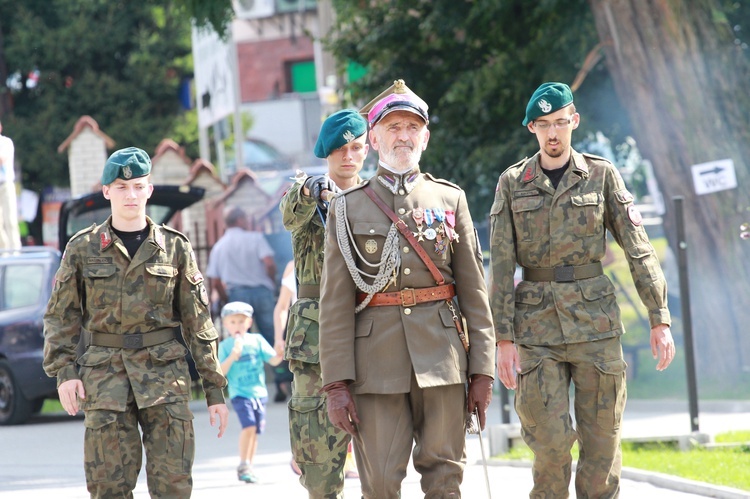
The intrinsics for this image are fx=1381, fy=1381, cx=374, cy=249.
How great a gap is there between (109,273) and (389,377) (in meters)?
1.64

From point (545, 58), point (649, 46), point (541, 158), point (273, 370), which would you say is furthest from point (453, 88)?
point (541, 158)

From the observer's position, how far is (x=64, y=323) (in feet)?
21.6

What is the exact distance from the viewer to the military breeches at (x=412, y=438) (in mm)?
5664

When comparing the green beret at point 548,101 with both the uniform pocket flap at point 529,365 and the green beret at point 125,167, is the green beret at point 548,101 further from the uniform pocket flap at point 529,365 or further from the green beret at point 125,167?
the green beret at point 125,167

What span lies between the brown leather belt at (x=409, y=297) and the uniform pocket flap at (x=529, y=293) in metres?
1.06

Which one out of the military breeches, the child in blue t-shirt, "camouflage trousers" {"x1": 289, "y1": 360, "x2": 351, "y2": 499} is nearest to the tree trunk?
the child in blue t-shirt

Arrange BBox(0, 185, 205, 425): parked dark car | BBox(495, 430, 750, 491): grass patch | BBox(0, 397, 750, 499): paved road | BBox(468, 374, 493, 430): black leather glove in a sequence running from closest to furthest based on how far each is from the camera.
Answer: BBox(468, 374, 493, 430): black leather glove < BBox(495, 430, 750, 491): grass patch < BBox(0, 397, 750, 499): paved road < BBox(0, 185, 205, 425): parked dark car

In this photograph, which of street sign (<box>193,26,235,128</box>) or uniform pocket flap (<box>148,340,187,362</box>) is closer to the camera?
uniform pocket flap (<box>148,340,187,362</box>)

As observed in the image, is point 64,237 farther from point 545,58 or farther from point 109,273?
point 109,273

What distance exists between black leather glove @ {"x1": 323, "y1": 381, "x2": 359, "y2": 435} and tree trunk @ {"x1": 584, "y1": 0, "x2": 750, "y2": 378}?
10.5 meters

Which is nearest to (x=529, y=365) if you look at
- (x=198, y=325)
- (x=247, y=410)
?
(x=198, y=325)

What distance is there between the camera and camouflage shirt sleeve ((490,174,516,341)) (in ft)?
22.2

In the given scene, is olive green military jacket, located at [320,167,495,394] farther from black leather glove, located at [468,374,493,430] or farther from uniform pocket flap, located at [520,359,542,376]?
uniform pocket flap, located at [520,359,542,376]

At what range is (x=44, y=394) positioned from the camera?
15.0 m
